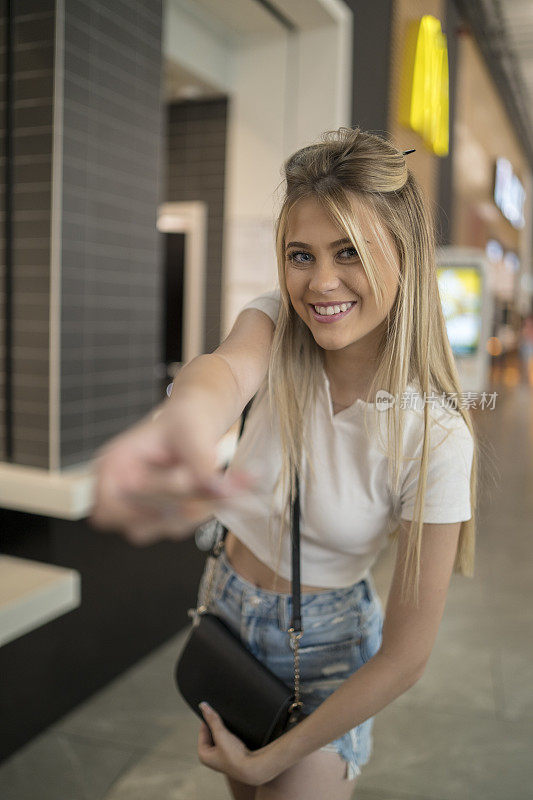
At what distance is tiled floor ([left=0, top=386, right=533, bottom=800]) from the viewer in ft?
7.77

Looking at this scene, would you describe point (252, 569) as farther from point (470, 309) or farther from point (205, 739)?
point (470, 309)

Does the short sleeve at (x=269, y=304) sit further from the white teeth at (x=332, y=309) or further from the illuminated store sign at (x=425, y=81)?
the illuminated store sign at (x=425, y=81)

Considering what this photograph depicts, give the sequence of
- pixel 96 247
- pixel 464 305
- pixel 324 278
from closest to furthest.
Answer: pixel 324 278, pixel 96 247, pixel 464 305

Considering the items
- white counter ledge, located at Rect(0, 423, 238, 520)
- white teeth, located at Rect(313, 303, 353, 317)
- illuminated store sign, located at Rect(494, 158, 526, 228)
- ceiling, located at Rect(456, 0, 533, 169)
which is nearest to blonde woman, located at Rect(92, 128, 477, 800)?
white teeth, located at Rect(313, 303, 353, 317)

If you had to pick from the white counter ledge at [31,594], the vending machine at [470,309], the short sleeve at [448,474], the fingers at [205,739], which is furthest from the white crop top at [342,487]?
the vending machine at [470,309]

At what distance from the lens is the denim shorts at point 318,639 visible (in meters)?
1.23

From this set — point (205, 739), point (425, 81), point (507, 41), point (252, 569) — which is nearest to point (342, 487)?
point (252, 569)

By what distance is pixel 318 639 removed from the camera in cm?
124

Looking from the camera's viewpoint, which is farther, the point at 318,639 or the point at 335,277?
the point at 318,639

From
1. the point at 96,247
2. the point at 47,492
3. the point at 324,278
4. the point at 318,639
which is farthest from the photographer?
the point at 96,247

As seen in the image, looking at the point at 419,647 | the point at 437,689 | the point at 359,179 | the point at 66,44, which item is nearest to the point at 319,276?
the point at 359,179

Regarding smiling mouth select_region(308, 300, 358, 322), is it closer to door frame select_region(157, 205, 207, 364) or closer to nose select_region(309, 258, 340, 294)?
nose select_region(309, 258, 340, 294)

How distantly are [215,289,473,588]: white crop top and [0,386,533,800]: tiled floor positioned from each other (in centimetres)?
108

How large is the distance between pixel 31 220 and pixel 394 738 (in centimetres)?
229
